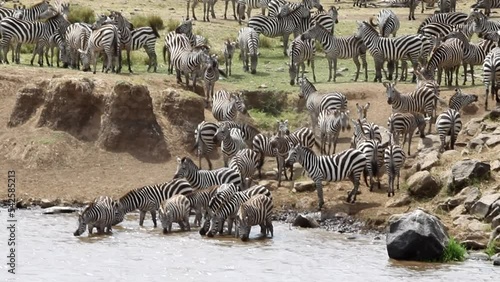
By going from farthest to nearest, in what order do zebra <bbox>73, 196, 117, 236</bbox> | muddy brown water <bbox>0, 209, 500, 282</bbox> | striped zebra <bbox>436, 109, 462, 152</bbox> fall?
1. striped zebra <bbox>436, 109, 462, 152</bbox>
2. zebra <bbox>73, 196, 117, 236</bbox>
3. muddy brown water <bbox>0, 209, 500, 282</bbox>

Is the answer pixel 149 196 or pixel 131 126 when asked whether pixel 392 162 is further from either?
pixel 131 126

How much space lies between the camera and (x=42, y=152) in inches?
1100

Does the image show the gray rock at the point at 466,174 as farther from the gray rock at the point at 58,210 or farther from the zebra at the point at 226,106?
the gray rock at the point at 58,210

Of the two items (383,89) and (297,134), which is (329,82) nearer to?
(383,89)

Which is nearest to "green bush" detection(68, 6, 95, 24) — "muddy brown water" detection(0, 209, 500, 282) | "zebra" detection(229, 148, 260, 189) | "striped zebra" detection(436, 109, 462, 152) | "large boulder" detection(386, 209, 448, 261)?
"zebra" detection(229, 148, 260, 189)

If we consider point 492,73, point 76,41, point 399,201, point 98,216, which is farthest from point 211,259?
point 76,41

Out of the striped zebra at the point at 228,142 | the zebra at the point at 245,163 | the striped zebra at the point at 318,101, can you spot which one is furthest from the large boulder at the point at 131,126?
the striped zebra at the point at 318,101

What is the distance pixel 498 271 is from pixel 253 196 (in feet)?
14.8

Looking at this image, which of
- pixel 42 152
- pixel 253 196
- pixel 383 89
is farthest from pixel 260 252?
pixel 383 89

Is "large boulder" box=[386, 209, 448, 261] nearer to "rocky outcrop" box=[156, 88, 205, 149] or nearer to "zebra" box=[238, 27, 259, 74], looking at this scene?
"rocky outcrop" box=[156, 88, 205, 149]

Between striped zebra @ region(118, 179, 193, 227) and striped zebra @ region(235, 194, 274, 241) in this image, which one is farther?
striped zebra @ region(118, 179, 193, 227)

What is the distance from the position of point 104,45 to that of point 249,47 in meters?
4.06

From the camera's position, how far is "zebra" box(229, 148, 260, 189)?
85.5 feet

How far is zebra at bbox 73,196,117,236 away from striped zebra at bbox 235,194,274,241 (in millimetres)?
2225
